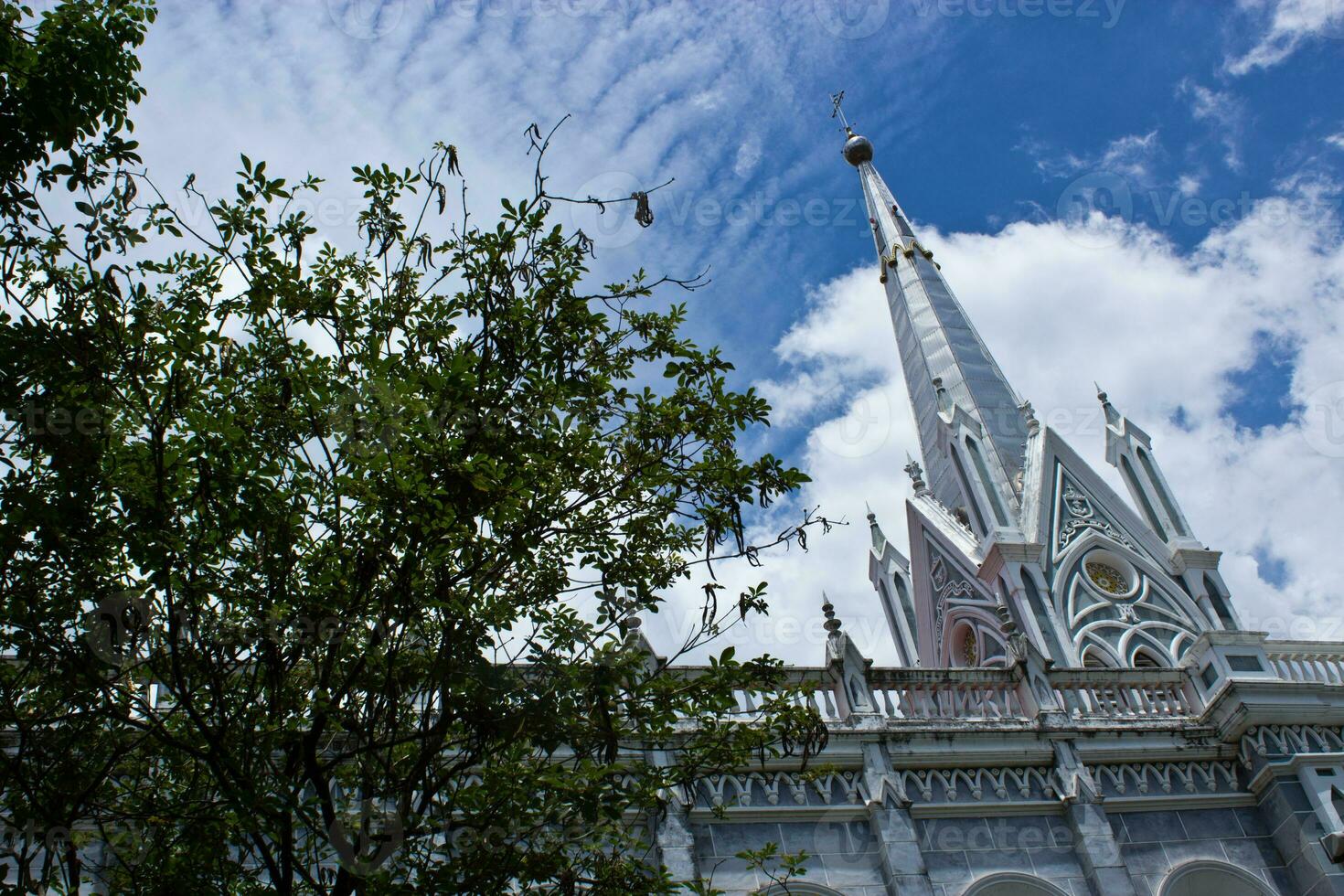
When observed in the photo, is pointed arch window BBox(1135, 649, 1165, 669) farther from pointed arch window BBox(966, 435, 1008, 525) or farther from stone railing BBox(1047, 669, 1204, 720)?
stone railing BBox(1047, 669, 1204, 720)

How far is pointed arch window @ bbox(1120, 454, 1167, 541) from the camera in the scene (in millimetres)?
22609

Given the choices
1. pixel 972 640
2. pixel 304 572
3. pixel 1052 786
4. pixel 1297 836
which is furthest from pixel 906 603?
pixel 304 572

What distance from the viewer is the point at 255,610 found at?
7.62 metres

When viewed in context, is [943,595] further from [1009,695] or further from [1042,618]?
[1009,695]

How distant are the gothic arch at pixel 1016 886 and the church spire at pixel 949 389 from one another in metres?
11.4

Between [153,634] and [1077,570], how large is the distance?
1793cm

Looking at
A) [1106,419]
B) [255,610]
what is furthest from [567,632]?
[1106,419]

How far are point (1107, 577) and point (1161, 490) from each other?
2279 millimetres

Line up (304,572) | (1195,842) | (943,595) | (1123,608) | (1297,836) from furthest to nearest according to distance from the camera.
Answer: (943,595) < (1123,608) < (1195,842) < (1297,836) < (304,572)

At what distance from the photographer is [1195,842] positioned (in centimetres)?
1278

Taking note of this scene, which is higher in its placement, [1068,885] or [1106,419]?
[1106,419]

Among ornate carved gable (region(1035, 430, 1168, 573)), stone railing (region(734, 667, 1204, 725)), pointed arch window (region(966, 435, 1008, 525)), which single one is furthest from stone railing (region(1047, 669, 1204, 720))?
pointed arch window (region(966, 435, 1008, 525))

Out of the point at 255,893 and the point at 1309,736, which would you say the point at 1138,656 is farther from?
the point at 255,893

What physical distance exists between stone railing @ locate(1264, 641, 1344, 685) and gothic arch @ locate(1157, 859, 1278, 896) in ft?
9.22
